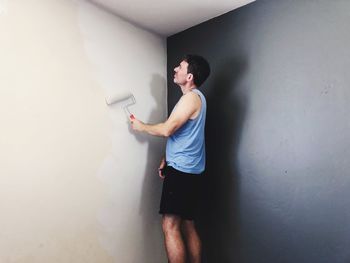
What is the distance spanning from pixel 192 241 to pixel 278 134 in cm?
81

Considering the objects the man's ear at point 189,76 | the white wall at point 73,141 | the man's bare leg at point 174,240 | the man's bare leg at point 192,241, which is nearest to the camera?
the white wall at point 73,141

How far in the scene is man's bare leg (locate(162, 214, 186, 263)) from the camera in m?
1.64

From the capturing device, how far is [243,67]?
1849 mm

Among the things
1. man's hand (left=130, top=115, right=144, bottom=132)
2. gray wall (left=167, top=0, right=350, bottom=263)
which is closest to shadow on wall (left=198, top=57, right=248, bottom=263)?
gray wall (left=167, top=0, right=350, bottom=263)

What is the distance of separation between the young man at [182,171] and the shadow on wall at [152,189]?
0.77ft

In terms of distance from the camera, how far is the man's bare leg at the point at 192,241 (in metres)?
1.75

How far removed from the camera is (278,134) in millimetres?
1647

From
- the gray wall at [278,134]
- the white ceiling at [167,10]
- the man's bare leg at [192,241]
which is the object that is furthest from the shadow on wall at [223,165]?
the white ceiling at [167,10]

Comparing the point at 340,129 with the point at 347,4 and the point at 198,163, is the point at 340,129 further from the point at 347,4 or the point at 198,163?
the point at 198,163

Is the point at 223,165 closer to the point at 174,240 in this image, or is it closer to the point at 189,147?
the point at 189,147

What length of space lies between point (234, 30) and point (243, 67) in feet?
0.89

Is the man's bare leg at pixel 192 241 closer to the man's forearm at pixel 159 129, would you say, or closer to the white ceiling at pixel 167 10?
the man's forearm at pixel 159 129

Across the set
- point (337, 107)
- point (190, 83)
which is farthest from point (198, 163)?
point (337, 107)

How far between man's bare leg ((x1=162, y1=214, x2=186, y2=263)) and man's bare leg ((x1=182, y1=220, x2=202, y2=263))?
0.41 ft
